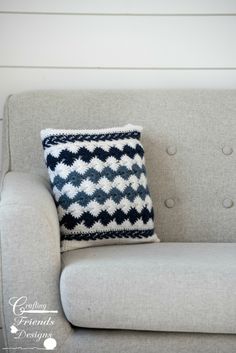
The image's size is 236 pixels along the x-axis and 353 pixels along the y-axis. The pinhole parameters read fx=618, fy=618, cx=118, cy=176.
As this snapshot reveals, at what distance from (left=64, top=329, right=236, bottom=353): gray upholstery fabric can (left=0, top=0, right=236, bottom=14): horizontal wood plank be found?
1.25 metres

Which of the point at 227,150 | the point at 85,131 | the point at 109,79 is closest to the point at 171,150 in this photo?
the point at 227,150

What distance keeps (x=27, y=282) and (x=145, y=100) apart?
→ 2.73 feet

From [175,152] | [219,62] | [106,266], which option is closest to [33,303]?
[106,266]

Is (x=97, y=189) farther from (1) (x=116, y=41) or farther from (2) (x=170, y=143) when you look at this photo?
(1) (x=116, y=41)

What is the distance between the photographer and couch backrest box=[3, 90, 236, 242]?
2062 millimetres

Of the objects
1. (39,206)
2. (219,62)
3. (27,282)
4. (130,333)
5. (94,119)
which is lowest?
(130,333)

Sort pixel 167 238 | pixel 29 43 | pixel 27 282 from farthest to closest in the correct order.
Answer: pixel 29 43
pixel 167 238
pixel 27 282

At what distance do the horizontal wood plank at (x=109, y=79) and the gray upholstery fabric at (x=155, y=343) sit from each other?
41.0 inches

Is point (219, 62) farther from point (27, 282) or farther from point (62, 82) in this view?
point (27, 282)

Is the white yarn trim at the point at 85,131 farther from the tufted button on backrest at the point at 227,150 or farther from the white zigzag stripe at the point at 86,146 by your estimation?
Answer: the tufted button on backrest at the point at 227,150

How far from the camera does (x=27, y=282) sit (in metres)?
1.57

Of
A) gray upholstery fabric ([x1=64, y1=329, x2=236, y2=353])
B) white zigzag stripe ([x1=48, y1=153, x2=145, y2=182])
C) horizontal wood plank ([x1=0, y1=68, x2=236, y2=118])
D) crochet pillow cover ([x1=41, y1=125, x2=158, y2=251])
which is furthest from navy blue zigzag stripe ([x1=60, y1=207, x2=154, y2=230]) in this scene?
horizontal wood plank ([x1=0, y1=68, x2=236, y2=118])

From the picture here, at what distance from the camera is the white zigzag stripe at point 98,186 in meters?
1.83

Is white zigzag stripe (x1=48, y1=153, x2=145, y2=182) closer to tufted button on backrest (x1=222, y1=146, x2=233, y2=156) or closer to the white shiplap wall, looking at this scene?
tufted button on backrest (x1=222, y1=146, x2=233, y2=156)
